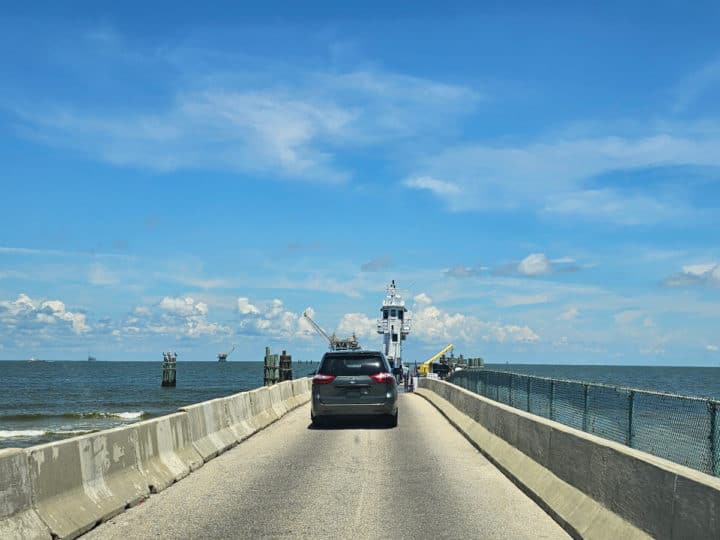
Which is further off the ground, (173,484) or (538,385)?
(538,385)

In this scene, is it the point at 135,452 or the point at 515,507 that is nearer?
the point at 515,507

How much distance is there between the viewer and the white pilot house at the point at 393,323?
80.6 metres

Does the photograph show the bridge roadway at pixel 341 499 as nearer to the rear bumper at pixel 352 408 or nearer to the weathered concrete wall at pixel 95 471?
the weathered concrete wall at pixel 95 471

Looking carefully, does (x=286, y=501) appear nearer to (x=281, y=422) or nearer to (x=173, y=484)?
(x=173, y=484)

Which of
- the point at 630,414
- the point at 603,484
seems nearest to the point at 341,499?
the point at 603,484

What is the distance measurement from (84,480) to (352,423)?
12950 millimetres

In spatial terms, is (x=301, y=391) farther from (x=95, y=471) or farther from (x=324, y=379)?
(x=95, y=471)

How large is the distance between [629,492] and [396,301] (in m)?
75.7

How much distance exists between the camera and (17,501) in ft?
22.4

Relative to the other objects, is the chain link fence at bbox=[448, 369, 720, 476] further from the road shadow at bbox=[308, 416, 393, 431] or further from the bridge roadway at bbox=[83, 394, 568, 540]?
the road shadow at bbox=[308, 416, 393, 431]

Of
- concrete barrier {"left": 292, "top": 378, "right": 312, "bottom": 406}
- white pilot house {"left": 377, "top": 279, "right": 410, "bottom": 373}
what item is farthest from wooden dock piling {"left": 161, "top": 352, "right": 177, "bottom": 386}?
concrete barrier {"left": 292, "top": 378, "right": 312, "bottom": 406}

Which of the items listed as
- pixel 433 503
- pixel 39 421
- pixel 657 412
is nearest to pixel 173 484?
pixel 433 503

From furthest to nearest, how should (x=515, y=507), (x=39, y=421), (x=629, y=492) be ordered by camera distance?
(x=39, y=421) → (x=515, y=507) → (x=629, y=492)

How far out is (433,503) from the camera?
31.3 feet
